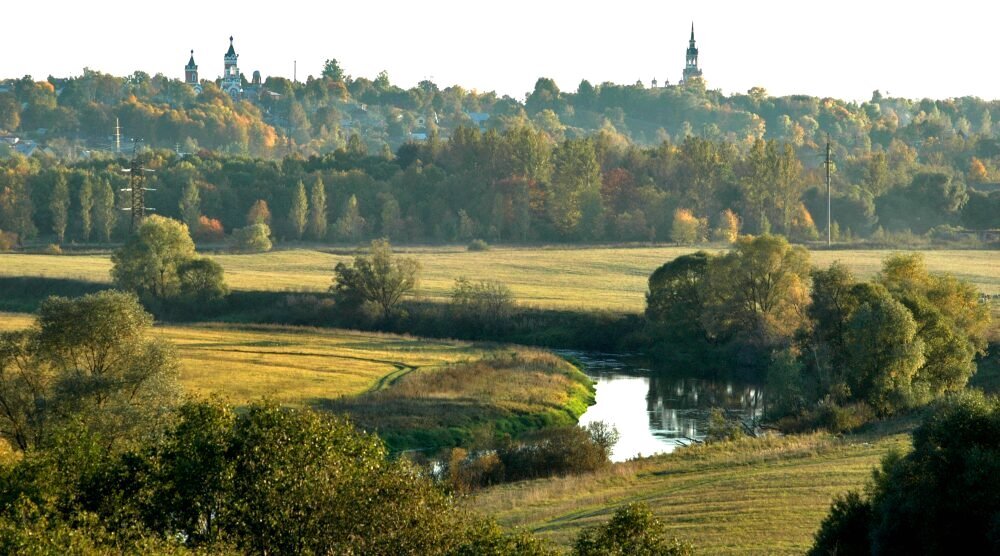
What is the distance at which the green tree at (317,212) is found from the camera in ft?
423

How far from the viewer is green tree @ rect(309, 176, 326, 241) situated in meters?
129

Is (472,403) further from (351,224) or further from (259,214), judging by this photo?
(259,214)

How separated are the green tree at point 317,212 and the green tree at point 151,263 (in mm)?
43044

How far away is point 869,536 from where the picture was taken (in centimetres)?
2661

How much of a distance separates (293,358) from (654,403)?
56.2 feet

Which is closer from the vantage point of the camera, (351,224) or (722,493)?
(722,493)

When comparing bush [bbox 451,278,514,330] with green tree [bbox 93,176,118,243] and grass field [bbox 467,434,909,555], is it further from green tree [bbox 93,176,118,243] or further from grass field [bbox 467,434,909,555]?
green tree [bbox 93,176,118,243]

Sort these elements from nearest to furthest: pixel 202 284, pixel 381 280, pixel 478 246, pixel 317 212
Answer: pixel 381 280
pixel 202 284
pixel 478 246
pixel 317 212

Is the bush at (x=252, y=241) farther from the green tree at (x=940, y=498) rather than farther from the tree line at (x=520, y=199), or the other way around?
the green tree at (x=940, y=498)

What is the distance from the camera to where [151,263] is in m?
83.7

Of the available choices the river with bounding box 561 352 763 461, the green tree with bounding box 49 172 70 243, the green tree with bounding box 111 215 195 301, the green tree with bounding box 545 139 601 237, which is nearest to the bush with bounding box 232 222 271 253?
the green tree with bounding box 49 172 70 243

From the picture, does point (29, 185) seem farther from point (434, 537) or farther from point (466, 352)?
point (434, 537)

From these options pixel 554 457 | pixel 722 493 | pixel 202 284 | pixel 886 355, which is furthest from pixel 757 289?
pixel 722 493

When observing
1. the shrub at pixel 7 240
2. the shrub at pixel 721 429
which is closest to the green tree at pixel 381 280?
the shrub at pixel 721 429
